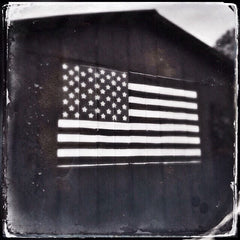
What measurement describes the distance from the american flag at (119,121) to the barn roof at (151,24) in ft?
0.88

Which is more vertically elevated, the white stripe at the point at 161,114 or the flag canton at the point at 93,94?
the flag canton at the point at 93,94

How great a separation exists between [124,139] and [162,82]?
17.9 inches

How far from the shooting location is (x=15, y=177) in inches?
89.7

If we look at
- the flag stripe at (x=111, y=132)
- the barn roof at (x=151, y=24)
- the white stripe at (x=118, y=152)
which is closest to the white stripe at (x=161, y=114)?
the flag stripe at (x=111, y=132)

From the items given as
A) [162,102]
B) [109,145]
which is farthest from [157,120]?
[109,145]

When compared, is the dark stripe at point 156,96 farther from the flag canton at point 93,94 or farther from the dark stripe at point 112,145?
the dark stripe at point 112,145

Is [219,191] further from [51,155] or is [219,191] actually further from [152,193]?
[51,155]

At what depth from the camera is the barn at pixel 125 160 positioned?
7.53 ft

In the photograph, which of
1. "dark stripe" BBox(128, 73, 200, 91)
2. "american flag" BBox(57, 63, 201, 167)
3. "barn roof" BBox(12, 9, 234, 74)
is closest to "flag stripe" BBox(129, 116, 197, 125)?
"american flag" BBox(57, 63, 201, 167)

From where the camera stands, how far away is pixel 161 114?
2.44m

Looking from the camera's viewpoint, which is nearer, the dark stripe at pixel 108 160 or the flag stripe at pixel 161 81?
the dark stripe at pixel 108 160

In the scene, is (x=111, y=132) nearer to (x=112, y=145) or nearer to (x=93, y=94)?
(x=112, y=145)

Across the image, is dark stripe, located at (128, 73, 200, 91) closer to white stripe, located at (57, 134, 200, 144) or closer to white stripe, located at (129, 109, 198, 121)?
white stripe, located at (129, 109, 198, 121)

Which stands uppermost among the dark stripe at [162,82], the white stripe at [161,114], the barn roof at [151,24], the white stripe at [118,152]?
the barn roof at [151,24]
